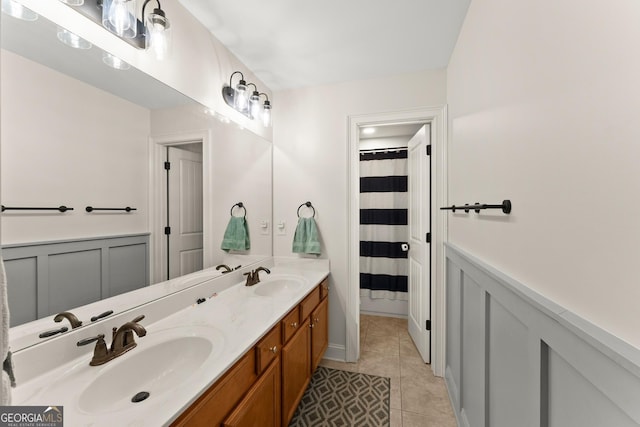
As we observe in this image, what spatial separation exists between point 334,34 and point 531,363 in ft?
Answer: 6.25

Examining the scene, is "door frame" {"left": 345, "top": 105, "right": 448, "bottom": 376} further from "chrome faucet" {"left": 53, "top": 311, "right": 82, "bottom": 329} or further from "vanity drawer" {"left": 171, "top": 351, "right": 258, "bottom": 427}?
"chrome faucet" {"left": 53, "top": 311, "right": 82, "bottom": 329}

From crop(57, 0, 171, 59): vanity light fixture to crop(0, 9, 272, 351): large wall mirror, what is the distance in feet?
0.40

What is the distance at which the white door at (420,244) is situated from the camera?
2.19m

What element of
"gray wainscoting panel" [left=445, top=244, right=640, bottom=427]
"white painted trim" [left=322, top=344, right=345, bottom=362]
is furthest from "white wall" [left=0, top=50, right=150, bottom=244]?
"white painted trim" [left=322, top=344, right=345, bottom=362]

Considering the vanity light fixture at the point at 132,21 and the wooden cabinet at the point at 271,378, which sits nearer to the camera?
the wooden cabinet at the point at 271,378

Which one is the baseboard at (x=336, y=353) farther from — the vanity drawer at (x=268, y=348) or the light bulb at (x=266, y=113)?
the light bulb at (x=266, y=113)

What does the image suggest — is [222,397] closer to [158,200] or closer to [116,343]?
[116,343]

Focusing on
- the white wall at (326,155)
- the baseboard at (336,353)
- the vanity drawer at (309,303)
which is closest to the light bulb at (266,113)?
the white wall at (326,155)

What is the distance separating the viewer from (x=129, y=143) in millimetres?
1110

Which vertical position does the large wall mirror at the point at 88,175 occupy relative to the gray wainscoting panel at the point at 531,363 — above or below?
above

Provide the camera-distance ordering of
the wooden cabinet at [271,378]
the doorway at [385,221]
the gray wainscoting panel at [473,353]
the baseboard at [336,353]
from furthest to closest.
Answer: the doorway at [385,221] < the baseboard at [336,353] < the gray wainscoting panel at [473,353] < the wooden cabinet at [271,378]

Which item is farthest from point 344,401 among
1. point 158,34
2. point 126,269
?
point 158,34

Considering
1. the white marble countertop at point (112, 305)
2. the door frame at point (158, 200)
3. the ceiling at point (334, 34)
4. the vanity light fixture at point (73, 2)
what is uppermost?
the ceiling at point (334, 34)

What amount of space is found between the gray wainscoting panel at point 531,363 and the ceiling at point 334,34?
4.59 feet
